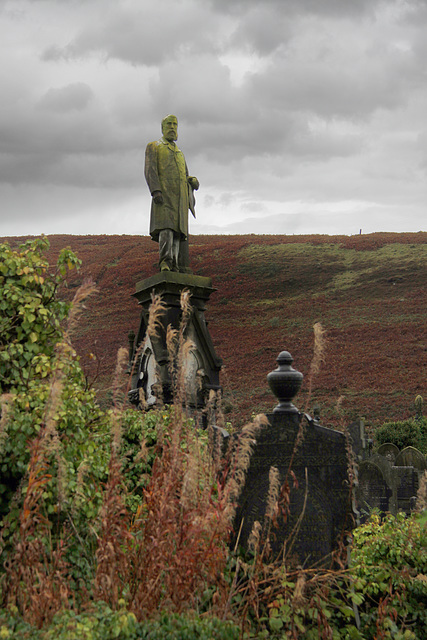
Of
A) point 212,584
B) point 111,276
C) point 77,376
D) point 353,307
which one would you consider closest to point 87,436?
point 77,376

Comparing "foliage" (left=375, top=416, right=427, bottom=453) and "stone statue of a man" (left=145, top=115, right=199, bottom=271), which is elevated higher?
"stone statue of a man" (left=145, top=115, right=199, bottom=271)

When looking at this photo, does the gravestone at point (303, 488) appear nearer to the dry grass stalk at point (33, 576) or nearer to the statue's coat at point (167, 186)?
the dry grass stalk at point (33, 576)

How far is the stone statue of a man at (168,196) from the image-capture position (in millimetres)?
8164

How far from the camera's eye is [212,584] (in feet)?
10.4

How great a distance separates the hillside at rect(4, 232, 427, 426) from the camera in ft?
76.8

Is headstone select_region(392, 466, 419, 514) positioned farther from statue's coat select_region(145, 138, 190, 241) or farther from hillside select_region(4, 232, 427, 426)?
hillside select_region(4, 232, 427, 426)

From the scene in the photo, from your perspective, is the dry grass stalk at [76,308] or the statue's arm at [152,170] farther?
the statue's arm at [152,170]

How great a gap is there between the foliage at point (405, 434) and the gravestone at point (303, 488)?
13.9 m

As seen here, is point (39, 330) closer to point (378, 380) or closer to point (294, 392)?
point (294, 392)

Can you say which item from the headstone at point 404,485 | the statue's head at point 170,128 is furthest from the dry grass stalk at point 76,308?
the headstone at point 404,485

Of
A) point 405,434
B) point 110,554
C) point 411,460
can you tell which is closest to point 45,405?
point 110,554

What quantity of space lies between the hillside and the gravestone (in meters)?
16.0

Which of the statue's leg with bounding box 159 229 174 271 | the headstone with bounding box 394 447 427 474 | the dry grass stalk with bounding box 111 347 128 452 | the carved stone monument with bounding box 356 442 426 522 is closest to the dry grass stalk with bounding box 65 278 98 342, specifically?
the dry grass stalk with bounding box 111 347 128 452

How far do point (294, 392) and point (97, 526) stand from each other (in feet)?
5.27
